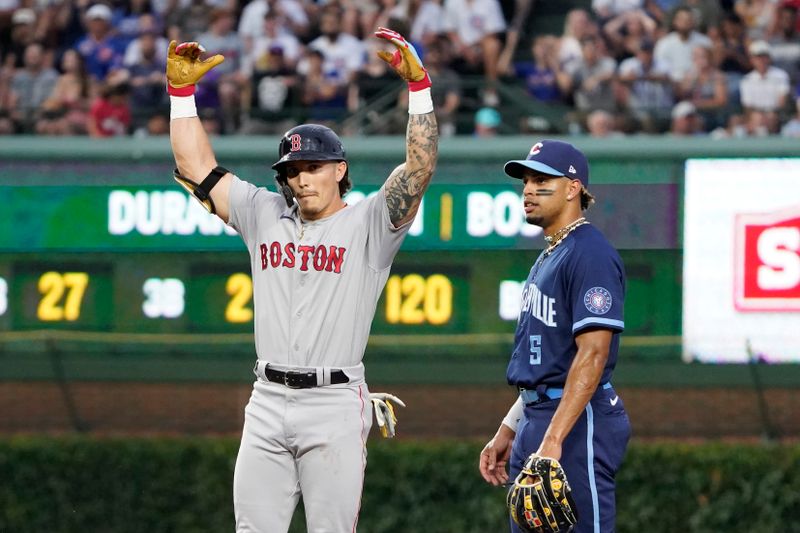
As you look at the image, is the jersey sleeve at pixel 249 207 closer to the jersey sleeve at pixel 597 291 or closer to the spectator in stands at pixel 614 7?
the jersey sleeve at pixel 597 291

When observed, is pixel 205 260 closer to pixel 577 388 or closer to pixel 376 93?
pixel 376 93

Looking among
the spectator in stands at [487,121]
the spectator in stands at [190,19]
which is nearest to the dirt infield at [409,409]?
the spectator in stands at [487,121]

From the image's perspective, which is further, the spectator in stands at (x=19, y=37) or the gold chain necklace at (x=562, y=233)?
the spectator in stands at (x=19, y=37)

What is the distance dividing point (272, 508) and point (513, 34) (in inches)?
317

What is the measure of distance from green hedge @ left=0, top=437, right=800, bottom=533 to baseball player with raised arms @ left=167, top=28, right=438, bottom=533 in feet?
12.4

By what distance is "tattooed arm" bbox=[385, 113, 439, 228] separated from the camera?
5.16m

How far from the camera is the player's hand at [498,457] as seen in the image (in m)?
5.35

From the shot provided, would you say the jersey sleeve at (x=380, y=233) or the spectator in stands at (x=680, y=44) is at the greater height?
the spectator in stands at (x=680, y=44)

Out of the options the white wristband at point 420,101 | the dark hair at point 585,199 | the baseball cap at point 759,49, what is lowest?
the dark hair at point 585,199

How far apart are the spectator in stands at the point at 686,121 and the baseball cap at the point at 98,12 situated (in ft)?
17.4

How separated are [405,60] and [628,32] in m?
7.51

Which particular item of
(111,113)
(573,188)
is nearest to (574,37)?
(111,113)

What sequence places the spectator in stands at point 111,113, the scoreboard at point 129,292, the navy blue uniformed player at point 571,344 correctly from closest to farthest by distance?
the navy blue uniformed player at point 571,344 → the scoreboard at point 129,292 → the spectator in stands at point 111,113

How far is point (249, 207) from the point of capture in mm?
5457
